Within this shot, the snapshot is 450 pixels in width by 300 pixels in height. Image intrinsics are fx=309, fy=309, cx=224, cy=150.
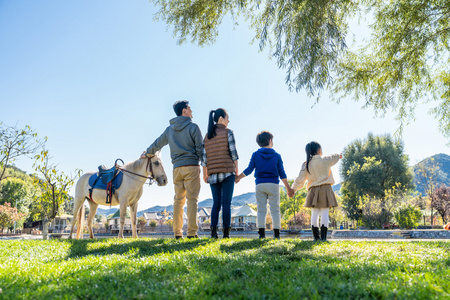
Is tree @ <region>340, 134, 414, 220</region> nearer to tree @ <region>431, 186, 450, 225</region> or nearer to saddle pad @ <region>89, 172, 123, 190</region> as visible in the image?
tree @ <region>431, 186, 450, 225</region>

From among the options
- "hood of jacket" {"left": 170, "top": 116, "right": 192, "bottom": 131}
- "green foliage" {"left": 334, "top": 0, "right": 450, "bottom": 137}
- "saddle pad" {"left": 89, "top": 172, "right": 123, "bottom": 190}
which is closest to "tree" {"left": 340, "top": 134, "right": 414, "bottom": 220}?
"green foliage" {"left": 334, "top": 0, "right": 450, "bottom": 137}

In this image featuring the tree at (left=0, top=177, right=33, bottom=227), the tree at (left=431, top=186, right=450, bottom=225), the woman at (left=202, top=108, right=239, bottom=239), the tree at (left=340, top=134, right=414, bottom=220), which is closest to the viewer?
the woman at (left=202, top=108, right=239, bottom=239)

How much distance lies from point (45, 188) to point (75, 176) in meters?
1.23

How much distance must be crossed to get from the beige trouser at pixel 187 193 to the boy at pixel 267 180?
0.89 metres

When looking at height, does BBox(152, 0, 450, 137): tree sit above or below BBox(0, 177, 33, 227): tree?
above

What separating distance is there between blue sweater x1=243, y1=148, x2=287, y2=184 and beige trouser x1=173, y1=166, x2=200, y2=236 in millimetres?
1063

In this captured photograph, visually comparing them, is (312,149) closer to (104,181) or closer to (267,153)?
(267,153)

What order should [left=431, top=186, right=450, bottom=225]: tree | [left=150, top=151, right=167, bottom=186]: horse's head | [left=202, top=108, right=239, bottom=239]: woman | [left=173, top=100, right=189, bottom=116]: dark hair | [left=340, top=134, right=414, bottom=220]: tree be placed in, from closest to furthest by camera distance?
[left=202, top=108, right=239, bottom=239]: woman, [left=173, top=100, right=189, bottom=116]: dark hair, [left=150, top=151, right=167, bottom=186]: horse's head, [left=431, top=186, right=450, bottom=225]: tree, [left=340, top=134, right=414, bottom=220]: tree

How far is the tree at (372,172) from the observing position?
113ft

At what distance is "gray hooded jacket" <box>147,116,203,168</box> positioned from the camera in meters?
6.16

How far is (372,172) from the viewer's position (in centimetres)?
3484

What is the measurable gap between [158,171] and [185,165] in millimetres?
1767

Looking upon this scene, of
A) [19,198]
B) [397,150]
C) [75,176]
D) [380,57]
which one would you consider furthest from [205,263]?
[19,198]

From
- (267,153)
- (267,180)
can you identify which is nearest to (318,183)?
(267,180)
